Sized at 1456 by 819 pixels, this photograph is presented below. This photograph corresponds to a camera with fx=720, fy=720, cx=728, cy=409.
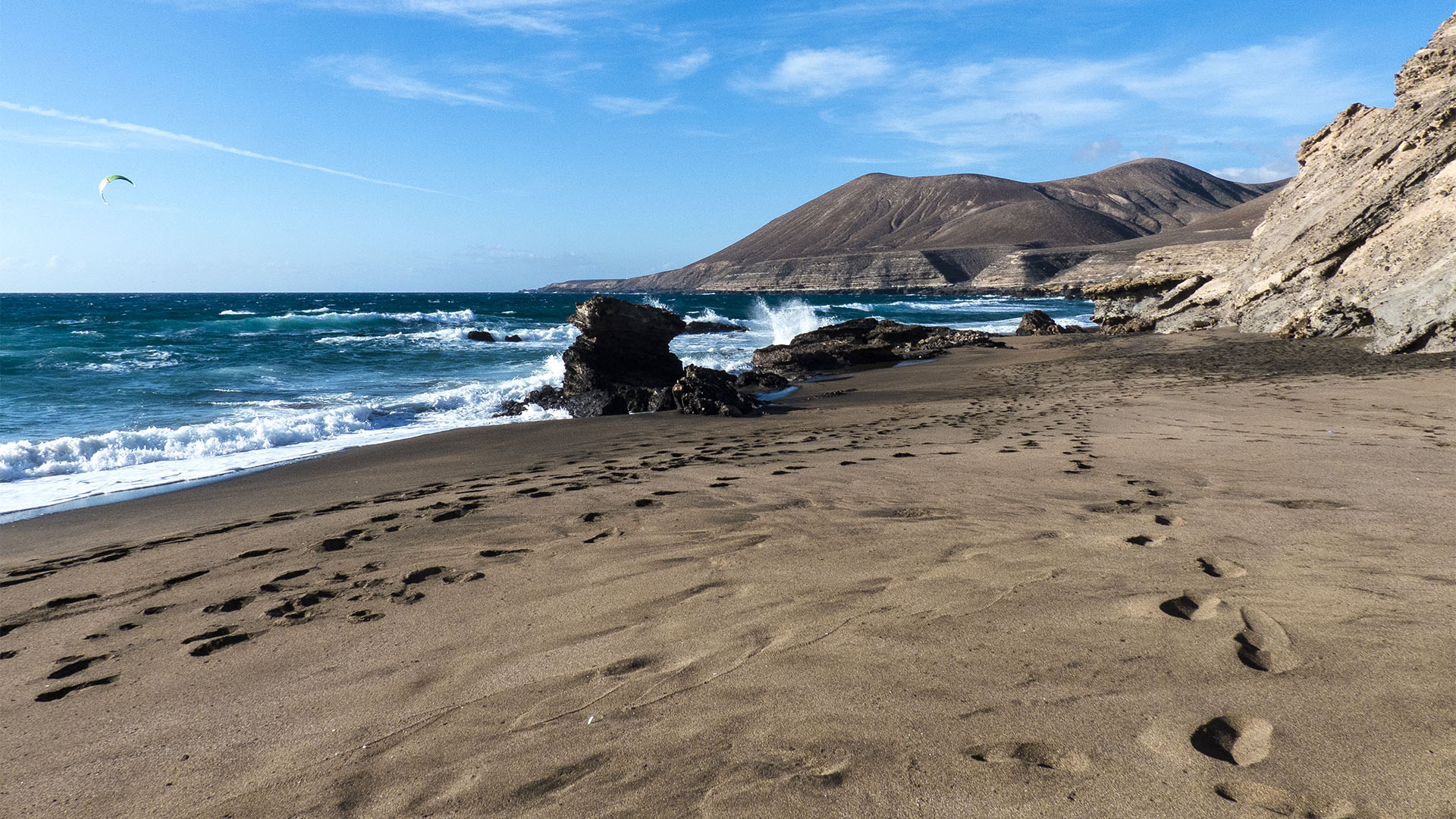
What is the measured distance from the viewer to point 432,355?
73.7ft

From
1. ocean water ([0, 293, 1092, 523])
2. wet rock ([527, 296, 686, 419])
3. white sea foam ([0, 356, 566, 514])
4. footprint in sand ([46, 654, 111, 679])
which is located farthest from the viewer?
wet rock ([527, 296, 686, 419])

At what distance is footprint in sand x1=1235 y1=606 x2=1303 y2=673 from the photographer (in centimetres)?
210

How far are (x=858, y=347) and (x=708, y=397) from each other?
8249mm

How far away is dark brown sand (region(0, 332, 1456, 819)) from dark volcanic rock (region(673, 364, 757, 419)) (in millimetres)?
4224

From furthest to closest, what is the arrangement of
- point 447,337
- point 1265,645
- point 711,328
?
point 711,328
point 447,337
point 1265,645

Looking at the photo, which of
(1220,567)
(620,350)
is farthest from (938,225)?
(1220,567)

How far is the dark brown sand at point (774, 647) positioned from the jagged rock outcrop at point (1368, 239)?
974cm

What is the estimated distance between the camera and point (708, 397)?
31.2ft

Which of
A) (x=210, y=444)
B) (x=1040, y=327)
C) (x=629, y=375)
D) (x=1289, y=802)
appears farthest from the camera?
(x=1040, y=327)

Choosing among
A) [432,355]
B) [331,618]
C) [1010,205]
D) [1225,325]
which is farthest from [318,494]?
[1010,205]

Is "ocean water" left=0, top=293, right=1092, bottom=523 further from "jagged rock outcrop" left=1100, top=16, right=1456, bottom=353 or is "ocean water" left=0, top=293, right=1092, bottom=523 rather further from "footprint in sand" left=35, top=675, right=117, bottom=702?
"jagged rock outcrop" left=1100, top=16, right=1456, bottom=353

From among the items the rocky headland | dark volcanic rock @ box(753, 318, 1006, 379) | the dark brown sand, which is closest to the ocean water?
dark volcanic rock @ box(753, 318, 1006, 379)

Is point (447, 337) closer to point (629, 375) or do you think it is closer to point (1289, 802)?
point (629, 375)

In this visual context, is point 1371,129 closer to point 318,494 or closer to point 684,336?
point 684,336
